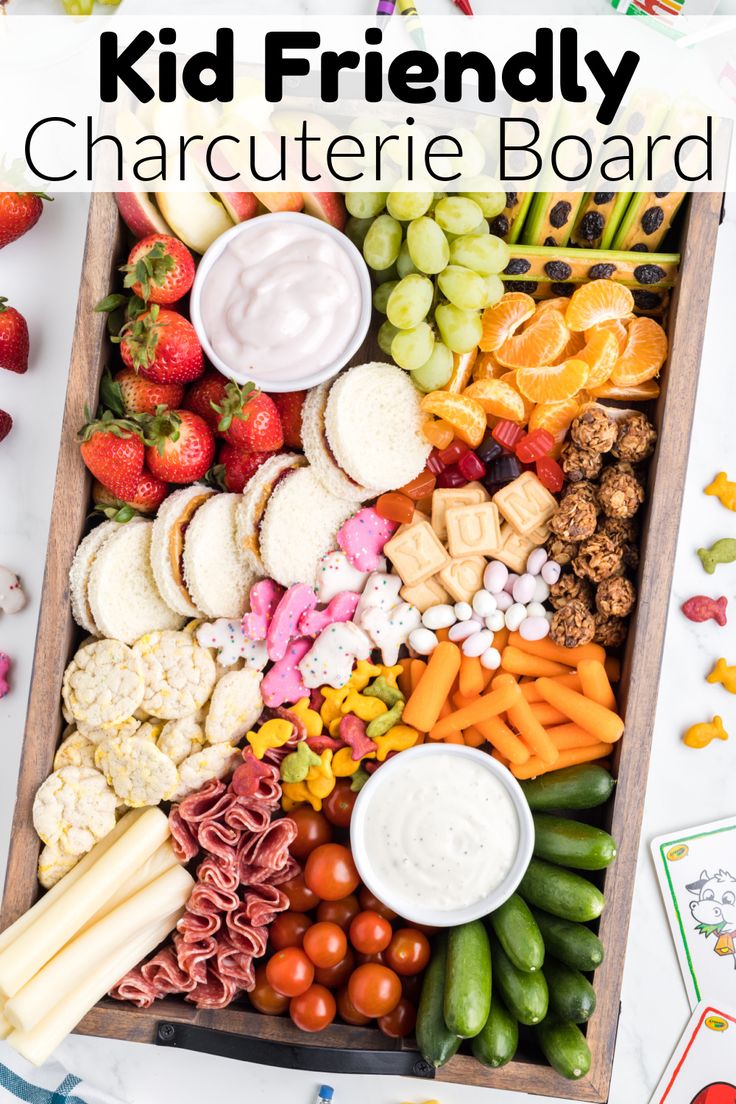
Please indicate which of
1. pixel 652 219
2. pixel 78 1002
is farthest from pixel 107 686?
pixel 652 219

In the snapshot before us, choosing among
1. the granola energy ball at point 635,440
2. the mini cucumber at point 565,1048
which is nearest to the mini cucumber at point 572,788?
the mini cucumber at point 565,1048

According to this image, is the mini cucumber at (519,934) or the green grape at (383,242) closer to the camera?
the mini cucumber at (519,934)

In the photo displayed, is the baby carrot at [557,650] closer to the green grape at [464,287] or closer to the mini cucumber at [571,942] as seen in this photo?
the mini cucumber at [571,942]

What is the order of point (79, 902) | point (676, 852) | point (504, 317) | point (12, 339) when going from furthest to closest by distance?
point (676, 852)
point (12, 339)
point (504, 317)
point (79, 902)

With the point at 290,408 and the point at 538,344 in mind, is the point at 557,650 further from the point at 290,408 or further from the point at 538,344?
the point at 290,408

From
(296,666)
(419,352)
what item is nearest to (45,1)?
(419,352)

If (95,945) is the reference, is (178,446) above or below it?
above
